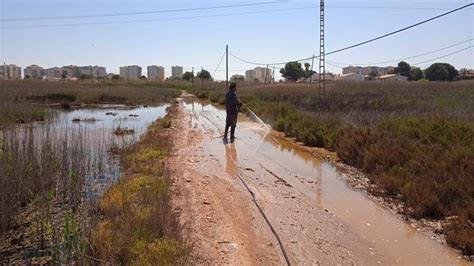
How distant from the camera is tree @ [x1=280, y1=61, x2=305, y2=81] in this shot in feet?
331

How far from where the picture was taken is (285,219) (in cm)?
714

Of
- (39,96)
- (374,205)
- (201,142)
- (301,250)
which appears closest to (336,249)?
(301,250)

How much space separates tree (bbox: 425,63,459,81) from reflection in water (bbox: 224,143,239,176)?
78053mm

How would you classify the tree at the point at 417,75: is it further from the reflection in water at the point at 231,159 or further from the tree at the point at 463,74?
the reflection in water at the point at 231,159

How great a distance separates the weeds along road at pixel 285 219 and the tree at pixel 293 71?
90.8 meters

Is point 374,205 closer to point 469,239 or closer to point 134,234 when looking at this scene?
point 469,239

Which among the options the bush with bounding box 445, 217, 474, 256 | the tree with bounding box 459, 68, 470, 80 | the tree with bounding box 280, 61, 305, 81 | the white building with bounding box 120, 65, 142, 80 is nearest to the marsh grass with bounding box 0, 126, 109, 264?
the bush with bounding box 445, 217, 474, 256

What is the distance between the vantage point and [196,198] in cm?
805

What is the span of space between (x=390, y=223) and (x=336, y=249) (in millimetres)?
1720

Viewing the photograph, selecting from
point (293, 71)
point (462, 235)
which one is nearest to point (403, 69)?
point (293, 71)

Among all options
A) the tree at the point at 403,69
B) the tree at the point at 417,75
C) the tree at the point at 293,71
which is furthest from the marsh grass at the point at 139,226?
the tree at the point at 403,69

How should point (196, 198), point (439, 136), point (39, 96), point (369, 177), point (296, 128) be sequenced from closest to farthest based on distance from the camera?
point (196, 198)
point (369, 177)
point (439, 136)
point (296, 128)
point (39, 96)

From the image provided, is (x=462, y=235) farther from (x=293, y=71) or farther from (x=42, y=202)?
(x=293, y=71)

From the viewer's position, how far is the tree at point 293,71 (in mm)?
100919
